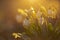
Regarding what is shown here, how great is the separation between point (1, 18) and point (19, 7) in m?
0.21

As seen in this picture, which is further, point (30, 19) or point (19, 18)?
point (19, 18)

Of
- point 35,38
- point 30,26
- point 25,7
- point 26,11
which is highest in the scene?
point 25,7

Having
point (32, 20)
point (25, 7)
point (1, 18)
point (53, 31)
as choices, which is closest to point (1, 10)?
point (1, 18)

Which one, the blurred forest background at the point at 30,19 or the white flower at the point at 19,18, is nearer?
the blurred forest background at the point at 30,19

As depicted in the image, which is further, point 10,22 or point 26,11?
point 10,22

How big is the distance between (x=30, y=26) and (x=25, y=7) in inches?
11.5

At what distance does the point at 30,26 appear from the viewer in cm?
171

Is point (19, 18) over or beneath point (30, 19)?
over

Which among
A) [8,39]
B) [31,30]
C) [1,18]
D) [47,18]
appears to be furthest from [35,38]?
[1,18]

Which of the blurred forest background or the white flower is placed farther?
the white flower

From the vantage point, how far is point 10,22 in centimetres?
195

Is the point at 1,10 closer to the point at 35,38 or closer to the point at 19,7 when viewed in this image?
the point at 19,7

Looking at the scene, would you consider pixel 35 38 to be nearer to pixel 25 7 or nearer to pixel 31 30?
pixel 31 30

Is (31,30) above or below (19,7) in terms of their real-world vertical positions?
below
